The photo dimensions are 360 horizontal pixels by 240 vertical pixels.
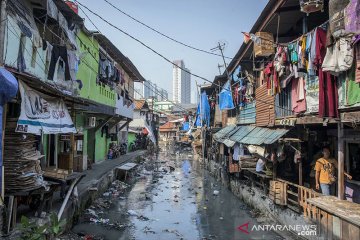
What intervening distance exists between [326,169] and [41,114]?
8293 millimetres

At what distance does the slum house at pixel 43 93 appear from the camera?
760cm

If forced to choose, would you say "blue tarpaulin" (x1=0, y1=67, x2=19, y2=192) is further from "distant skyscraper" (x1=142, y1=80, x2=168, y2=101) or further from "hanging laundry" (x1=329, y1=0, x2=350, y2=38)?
"distant skyscraper" (x1=142, y1=80, x2=168, y2=101)

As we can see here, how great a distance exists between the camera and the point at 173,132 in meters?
68.9

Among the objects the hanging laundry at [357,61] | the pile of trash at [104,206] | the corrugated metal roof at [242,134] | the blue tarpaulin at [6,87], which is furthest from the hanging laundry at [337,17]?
the pile of trash at [104,206]

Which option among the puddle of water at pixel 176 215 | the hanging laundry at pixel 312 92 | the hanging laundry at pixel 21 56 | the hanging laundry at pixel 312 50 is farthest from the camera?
the puddle of water at pixel 176 215

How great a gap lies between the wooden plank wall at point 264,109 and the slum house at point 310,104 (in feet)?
0.14

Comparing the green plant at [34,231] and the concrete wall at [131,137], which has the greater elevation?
the concrete wall at [131,137]

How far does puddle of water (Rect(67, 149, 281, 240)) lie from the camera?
11.0m

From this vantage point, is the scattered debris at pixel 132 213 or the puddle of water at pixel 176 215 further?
the scattered debris at pixel 132 213

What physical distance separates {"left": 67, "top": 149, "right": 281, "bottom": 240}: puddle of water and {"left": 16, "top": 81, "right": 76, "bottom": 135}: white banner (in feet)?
11.8

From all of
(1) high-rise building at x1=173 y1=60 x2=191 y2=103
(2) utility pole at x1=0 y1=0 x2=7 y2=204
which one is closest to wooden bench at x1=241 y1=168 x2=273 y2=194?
(2) utility pole at x1=0 y1=0 x2=7 y2=204

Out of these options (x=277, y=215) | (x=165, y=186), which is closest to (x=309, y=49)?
(x=277, y=215)

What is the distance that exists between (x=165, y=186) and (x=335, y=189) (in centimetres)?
1279

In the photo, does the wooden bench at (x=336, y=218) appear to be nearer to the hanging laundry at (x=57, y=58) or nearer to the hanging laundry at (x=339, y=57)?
the hanging laundry at (x=339, y=57)
